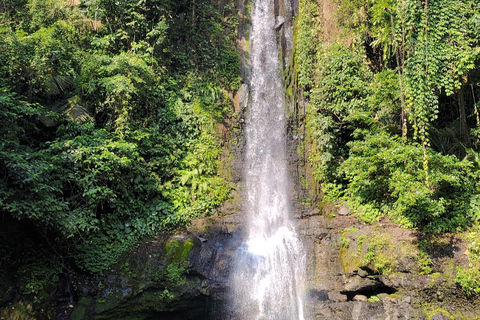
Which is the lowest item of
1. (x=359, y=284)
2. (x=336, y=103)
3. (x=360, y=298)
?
(x=360, y=298)

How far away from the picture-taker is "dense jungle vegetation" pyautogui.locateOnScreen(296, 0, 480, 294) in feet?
28.9

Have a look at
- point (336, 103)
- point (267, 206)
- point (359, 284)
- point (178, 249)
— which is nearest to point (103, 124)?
point (178, 249)

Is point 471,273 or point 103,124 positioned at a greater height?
point 103,124

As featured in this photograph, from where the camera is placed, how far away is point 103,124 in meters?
10.9

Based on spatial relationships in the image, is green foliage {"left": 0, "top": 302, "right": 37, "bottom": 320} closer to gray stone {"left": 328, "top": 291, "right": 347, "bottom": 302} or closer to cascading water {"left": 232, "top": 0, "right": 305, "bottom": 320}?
cascading water {"left": 232, "top": 0, "right": 305, "bottom": 320}

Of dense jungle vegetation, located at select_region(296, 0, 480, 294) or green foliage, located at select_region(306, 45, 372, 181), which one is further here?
green foliage, located at select_region(306, 45, 372, 181)

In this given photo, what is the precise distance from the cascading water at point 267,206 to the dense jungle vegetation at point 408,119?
157 centimetres

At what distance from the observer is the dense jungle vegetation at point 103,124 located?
8.02 metres

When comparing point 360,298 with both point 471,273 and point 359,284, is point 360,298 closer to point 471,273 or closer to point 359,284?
point 359,284

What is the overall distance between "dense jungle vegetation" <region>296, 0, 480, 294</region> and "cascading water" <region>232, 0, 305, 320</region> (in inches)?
61.6

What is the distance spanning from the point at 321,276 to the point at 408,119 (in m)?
4.81

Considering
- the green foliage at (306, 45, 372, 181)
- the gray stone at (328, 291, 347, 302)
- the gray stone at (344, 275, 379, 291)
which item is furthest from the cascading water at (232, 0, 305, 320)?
the green foliage at (306, 45, 372, 181)

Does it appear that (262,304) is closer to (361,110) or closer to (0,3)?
(361,110)

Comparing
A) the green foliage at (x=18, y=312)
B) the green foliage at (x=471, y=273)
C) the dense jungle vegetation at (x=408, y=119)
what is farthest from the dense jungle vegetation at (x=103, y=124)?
the green foliage at (x=471, y=273)
